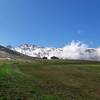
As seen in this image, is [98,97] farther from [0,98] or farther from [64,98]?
[0,98]

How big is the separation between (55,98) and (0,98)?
5390 mm

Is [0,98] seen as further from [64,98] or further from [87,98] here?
[87,98]

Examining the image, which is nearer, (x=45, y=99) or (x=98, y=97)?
(x=45, y=99)

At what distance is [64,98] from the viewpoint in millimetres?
25266

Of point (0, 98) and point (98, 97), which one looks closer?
point (0, 98)

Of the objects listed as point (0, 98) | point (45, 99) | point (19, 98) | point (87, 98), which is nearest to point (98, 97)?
point (87, 98)

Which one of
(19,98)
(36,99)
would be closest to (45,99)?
(36,99)

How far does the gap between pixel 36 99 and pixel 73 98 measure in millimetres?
4061

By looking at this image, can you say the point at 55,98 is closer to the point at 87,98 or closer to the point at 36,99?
the point at 36,99

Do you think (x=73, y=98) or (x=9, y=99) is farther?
(x=73, y=98)

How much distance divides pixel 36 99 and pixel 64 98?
9.90 ft

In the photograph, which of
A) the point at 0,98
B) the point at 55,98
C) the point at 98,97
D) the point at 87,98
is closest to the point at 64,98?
the point at 55,98

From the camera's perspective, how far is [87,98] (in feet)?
86.1

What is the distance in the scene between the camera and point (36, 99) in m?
24.1
